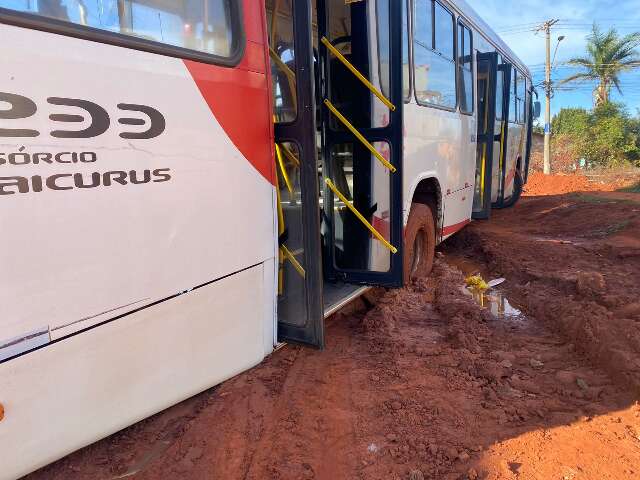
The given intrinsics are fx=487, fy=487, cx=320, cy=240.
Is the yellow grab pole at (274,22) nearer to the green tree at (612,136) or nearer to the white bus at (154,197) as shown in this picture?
the white bus at (154,197)

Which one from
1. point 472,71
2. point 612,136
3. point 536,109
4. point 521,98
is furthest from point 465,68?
point 612,136

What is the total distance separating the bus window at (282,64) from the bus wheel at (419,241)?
222 cm

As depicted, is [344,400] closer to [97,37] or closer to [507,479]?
[507,479]

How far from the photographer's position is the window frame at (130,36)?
1658mm

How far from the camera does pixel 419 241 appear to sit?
5.74m

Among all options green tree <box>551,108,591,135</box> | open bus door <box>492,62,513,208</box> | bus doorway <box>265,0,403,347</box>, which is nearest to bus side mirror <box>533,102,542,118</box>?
open bus door <box>492,62,513,208</box>

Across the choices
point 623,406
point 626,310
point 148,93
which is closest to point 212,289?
point 148,93

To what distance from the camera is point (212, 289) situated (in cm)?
247

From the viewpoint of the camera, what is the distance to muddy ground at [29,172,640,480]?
266 centimetres

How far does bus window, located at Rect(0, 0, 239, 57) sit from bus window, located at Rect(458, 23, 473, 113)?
4.16m

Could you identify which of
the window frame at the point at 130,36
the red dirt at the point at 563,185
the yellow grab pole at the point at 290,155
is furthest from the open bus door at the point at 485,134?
the red dirt at the point at 563,185

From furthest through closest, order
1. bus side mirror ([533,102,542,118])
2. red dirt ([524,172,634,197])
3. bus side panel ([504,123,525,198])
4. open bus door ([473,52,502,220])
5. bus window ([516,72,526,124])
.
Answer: red dirt ([524,172,634,197]) < bus side mirror ([533,102,542,118]) < bus window ([516,72,526,124]) < bus side panel ([504,123,525,198]) < open bus door ([473,52,502,220])

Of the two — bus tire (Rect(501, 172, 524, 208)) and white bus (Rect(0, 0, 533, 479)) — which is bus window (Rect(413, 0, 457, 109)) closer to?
white bus (Rect(0, 0, 533, 479))

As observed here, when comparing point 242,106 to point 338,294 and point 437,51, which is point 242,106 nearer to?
point 338,294
